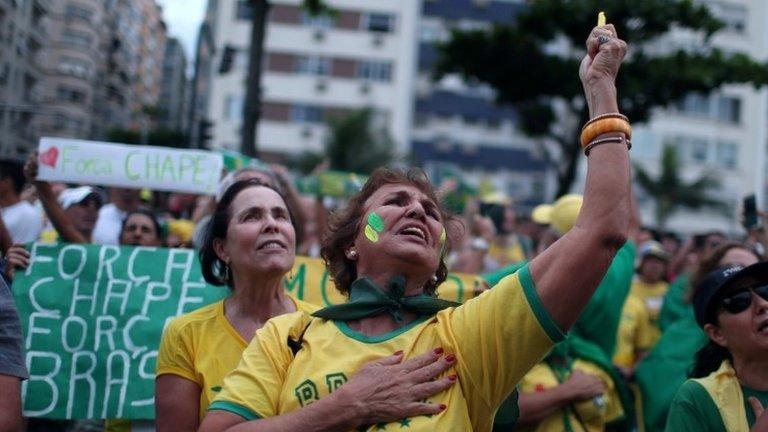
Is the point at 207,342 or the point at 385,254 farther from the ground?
the point at 385,254

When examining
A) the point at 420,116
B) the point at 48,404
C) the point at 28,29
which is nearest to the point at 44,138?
the point at 48,404

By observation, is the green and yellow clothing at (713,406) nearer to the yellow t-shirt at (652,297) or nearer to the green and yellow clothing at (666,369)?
the green and yellow clothing at (666,369)

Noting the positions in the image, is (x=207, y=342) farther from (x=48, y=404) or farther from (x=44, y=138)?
(x=44, y=138)

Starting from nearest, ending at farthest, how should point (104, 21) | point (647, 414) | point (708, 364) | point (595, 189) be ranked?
1. point (595, 189)
2. point (708, 364)
3. point (647, 414)
4. point (104, 21)

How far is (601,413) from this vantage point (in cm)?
439

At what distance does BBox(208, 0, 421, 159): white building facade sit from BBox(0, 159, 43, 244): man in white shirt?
118ft

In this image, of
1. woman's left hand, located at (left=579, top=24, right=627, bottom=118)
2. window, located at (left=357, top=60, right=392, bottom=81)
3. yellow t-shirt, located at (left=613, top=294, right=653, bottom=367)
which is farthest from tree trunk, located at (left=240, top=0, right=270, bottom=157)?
window, located at (left=357, top=60, right=392, bottom=81)

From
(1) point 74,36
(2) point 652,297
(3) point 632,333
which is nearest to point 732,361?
(3) point 632,333

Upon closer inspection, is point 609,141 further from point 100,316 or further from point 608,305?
point 100,316

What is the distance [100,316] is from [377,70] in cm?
3850

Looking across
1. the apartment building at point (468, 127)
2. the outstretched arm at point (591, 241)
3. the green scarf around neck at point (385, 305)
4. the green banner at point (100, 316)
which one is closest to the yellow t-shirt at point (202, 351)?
the green scarf around neck at point (385, 305)

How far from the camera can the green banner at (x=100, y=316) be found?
4.59 m

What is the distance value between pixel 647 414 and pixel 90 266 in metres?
3.24

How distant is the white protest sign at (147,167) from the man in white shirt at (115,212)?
2.95 ft
